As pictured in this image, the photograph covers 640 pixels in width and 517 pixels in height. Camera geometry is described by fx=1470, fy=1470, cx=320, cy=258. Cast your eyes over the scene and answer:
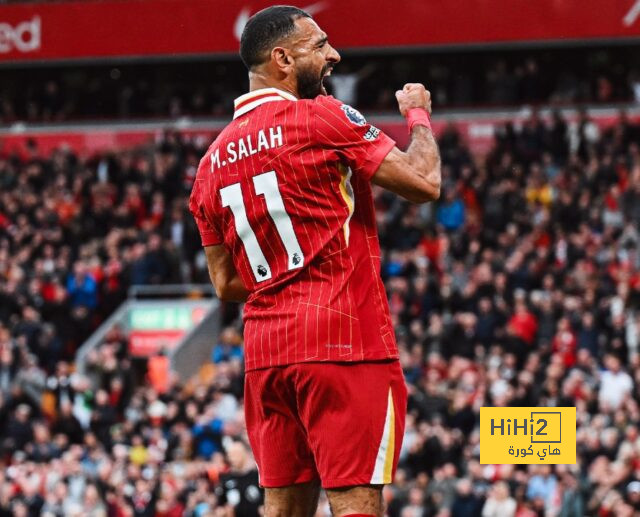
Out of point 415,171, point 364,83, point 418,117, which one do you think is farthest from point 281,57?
point 364,83

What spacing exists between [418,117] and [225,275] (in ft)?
2.75

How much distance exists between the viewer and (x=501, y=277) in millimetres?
18938

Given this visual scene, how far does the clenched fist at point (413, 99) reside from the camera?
463cm

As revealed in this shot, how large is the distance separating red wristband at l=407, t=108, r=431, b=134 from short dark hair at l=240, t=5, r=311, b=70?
0.45 metres

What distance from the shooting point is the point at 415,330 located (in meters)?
18.5

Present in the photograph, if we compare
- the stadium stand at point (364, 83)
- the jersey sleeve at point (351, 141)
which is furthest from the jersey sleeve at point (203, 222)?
the stadium stand at point (364, 83)

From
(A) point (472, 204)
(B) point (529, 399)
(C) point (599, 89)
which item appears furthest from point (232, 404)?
(C) point (599, 89)

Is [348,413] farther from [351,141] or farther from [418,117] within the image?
[418,117]

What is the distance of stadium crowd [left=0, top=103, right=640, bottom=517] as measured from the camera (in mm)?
14367

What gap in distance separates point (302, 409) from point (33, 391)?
1658 centimetres

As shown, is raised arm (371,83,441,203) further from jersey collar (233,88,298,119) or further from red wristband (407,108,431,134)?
jersey collar (233,88,298,119)

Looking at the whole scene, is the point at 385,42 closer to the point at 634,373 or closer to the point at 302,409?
the point at 634,373

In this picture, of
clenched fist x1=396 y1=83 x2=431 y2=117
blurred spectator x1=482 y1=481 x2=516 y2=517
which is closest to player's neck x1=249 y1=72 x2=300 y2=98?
clenched fist x1=396 y1=83 x2=431 y2=117

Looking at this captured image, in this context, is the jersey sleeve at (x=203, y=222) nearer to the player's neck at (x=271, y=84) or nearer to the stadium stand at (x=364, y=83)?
the player's neck at (x=271, y=84)
